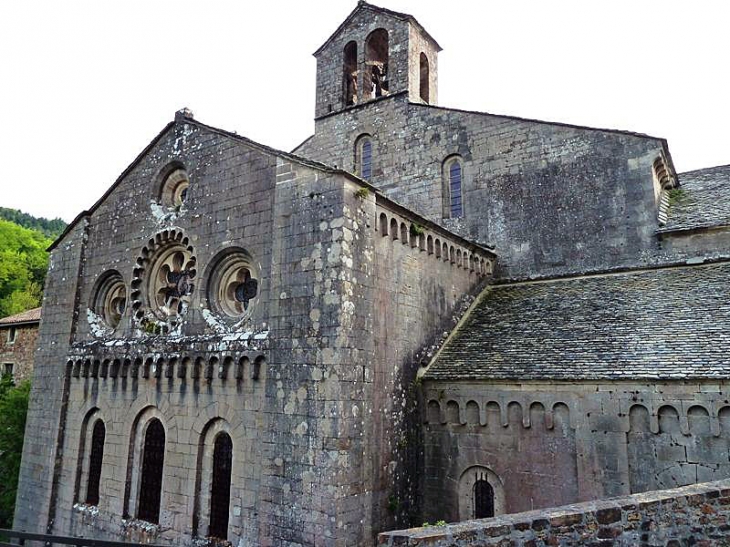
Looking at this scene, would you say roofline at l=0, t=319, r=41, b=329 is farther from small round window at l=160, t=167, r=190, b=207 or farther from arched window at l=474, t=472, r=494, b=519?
arched window at l=474, t=472, r=494, b=519

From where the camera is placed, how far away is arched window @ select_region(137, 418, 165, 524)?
1244 cm

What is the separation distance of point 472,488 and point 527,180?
9153mm

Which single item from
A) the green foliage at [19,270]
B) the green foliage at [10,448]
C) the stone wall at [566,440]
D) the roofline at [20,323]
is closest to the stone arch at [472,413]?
the stone wall at [566,440]

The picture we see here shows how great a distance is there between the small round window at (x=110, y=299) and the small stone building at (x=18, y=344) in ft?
52.1

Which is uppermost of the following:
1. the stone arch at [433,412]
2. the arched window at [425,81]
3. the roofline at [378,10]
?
the roofline at [378,10]

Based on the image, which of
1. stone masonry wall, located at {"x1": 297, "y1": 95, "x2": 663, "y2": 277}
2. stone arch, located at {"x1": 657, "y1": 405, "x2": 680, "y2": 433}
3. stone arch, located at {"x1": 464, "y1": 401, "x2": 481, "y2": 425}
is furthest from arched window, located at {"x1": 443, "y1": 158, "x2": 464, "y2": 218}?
stone arch, located at {"x1": 657, "y1": 405, "x2": 680, "y2": 433}

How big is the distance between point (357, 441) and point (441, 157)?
35.2 ft

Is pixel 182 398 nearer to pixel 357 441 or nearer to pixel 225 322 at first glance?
pixel 225 322

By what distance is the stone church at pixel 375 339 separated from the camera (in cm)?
989

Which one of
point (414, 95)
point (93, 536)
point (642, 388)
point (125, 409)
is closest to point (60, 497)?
point (93, 536)

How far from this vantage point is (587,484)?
10094 mm

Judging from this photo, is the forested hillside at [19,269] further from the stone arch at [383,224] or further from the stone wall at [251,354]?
the stone arch at [383,224]

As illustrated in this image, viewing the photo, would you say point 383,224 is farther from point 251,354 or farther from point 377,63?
point 377,63

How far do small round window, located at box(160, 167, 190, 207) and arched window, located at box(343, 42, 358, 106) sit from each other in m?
7.71
